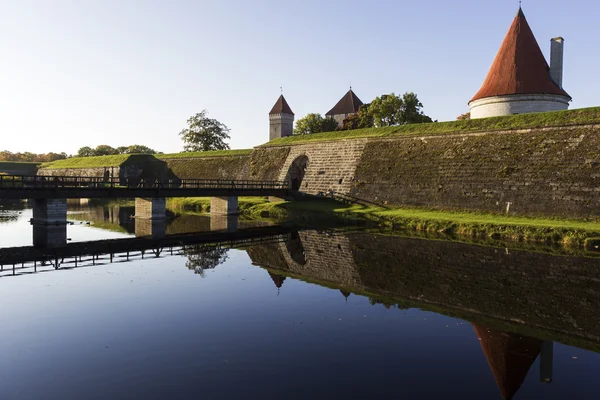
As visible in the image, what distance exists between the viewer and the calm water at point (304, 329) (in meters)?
7.38

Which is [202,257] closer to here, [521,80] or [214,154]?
[521,80]

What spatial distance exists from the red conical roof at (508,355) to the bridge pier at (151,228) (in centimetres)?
1850

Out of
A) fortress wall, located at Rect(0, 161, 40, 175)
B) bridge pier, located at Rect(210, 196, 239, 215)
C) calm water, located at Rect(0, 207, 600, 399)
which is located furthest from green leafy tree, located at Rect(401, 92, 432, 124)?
fortress wall, located at Rect(0, 161, 40, 175)

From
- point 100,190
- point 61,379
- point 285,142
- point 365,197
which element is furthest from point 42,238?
point 285,142

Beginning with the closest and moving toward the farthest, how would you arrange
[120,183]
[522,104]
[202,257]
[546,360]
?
[546,360]
[202,257]
[120,183]
[522,104]

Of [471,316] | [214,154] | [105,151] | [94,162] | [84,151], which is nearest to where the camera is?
[471,316]

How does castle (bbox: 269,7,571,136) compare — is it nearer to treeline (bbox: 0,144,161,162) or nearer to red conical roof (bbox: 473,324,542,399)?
red conical roof (bbox: 473,324,542,399)

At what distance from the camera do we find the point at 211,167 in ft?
180

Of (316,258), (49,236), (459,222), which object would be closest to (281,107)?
(459,222)

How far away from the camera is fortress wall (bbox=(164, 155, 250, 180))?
51.0m

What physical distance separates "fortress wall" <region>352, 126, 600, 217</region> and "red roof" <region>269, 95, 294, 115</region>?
3684cm

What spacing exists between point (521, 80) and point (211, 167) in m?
34.8

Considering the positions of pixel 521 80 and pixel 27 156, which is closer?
pixel 521 80

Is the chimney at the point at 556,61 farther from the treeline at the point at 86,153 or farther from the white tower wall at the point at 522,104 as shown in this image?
the treeline at the point at 86,153
